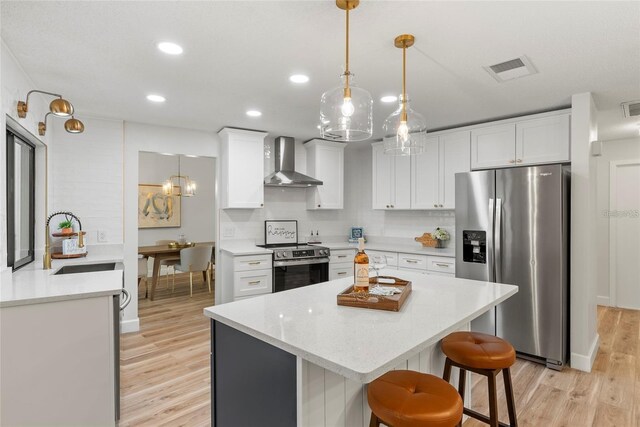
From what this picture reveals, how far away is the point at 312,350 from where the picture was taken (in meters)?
1.18

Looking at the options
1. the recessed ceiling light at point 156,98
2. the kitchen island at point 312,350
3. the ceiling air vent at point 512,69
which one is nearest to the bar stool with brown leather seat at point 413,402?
the kitchen island at point 312,350

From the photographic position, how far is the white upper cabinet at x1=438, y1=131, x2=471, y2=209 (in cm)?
409

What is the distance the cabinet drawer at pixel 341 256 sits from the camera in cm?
473

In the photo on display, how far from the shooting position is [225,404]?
1.70 m

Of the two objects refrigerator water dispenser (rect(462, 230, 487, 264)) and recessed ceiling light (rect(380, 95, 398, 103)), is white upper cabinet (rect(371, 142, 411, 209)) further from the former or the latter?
recessed ceiling light (rect(380, 95, 398, 103))

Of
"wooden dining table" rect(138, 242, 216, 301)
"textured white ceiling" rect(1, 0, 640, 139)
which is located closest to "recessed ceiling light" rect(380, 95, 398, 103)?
"textured white ceiling" rect(1, 0, 640, 139)

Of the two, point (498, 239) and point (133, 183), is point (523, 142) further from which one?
point (133, 183)

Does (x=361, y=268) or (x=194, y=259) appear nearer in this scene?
(x=361, y=268)

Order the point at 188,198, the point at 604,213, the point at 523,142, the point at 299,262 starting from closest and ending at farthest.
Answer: the point at 523,142
the point at 299,262
the point at 604,213
the point at 188,198

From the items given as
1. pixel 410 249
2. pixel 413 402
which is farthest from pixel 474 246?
pixel 413 402

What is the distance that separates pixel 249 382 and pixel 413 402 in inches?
26.9

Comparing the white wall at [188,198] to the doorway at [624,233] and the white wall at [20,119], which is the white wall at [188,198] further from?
the doorway at [624,233]

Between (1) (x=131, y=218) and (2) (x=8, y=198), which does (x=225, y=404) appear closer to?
(2) (x=8, y=198)

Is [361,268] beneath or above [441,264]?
above
